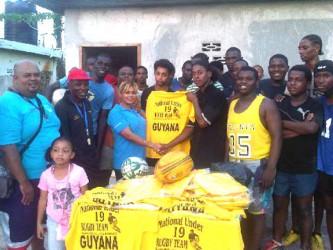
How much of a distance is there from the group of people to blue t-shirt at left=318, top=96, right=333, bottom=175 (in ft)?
0.03

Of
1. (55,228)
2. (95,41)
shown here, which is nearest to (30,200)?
Result: (55,228)

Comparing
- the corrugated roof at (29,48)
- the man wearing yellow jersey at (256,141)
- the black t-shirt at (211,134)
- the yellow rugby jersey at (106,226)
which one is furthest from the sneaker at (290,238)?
the corrugated roof at (29,48)

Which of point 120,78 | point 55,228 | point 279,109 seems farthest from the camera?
point 120,78

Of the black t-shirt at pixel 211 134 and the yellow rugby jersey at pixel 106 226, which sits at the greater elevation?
the black t-shirt at pixel 211 134

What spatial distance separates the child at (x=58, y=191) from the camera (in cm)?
362

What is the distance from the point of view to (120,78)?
17.5ft

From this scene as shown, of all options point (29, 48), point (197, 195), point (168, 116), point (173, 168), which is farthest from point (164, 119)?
point (29, 48)

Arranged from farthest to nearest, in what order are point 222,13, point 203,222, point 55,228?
point 222,13 < point 55,228 < point 203,222

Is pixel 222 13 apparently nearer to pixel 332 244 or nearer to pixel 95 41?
pixel 95 41

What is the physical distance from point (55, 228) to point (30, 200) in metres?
0.34

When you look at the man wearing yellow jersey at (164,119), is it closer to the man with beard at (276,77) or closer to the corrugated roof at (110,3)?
the man with beard at (276,77)

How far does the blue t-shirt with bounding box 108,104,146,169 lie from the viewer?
430cm

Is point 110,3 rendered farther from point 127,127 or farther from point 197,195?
point 197,195

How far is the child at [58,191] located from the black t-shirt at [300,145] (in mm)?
2055
